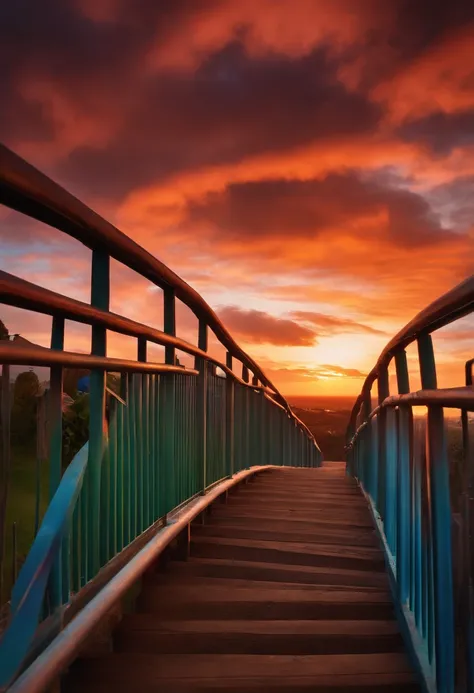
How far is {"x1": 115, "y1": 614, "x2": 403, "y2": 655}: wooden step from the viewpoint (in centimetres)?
255

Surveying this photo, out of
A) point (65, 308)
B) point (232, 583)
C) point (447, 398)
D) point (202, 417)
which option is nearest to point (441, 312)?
point (447, 398)

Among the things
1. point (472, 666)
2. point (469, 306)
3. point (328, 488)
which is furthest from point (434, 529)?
point (328, 488)

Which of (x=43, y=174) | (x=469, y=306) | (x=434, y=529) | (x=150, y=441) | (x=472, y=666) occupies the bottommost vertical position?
(x=472, y=666)

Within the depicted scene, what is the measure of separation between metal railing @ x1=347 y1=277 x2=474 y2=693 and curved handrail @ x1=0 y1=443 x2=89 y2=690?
1.06 metres

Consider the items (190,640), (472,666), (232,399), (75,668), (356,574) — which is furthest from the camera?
(232,399)

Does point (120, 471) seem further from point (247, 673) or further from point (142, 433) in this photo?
point (247, 673)

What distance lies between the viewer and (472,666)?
1.55m

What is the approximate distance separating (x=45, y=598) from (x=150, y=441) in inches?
41.9

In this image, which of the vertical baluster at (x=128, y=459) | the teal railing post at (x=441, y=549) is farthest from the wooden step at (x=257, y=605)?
the teal railing post at (x=441, y=549)

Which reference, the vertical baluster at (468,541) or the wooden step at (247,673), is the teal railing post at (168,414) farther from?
the vertical baluster at (468,541)

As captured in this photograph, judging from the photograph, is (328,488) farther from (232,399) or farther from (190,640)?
(190,640)

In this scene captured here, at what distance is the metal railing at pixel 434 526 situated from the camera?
5.09 feet

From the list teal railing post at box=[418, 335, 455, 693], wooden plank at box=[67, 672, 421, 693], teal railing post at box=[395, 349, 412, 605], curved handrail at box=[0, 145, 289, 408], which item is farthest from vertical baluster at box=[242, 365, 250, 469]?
teal railing post at box=[418, 335, 455, 693]

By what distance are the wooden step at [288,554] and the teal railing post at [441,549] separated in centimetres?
160
